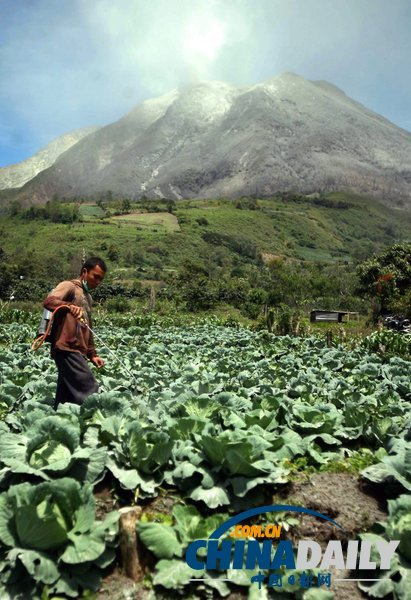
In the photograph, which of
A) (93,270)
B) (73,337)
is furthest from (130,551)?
(93,270)

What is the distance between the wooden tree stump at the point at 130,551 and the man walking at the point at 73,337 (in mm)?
2156

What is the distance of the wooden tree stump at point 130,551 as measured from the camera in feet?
9.73

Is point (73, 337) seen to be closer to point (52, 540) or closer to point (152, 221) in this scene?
point (52, 540)

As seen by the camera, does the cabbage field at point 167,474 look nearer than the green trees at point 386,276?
Yes

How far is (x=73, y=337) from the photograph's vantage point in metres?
5.02

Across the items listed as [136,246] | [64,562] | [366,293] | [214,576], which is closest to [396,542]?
[214,576]

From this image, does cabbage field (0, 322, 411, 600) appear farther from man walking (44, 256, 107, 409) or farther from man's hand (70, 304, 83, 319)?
man's hand (70, 304, 83, 319)

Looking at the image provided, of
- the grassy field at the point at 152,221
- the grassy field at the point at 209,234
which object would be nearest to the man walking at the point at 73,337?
the grassy field at the point at 209,234

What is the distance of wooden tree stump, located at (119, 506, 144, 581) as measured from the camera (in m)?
2.96

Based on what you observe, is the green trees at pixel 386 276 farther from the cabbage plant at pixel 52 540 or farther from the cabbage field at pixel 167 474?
the cabbage plant at pixel 52 540

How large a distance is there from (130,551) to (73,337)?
253 cm

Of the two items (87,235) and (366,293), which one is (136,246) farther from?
(366,293)

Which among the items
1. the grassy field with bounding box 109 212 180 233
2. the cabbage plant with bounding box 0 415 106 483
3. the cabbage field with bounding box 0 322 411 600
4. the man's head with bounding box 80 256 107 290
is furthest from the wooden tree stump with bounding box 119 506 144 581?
the grassy field with bounding box 109 212 180 233

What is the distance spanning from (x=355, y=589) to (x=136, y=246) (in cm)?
6976
